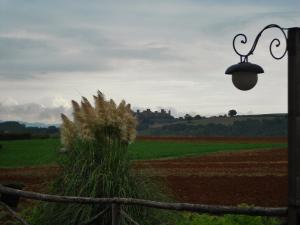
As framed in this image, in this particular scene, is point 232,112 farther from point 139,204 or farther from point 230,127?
point 139,204

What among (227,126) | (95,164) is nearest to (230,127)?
(227,126)

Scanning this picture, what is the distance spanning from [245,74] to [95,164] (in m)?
2.34

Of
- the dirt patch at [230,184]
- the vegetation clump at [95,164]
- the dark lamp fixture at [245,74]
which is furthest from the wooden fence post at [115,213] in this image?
the dirt patch at [230,184]

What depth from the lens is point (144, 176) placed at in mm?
7734

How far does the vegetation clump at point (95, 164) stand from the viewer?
729cm

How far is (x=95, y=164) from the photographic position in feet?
24.5

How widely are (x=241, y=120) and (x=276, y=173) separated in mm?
89595

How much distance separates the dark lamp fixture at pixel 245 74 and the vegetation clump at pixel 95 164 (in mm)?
2043

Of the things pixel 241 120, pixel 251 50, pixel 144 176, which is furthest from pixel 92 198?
pixel 241 120

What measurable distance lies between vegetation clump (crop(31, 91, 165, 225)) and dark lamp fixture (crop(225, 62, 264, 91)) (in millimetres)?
2043

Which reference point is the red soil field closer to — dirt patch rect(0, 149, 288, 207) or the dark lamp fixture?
dirt patch rect(0, 149, 288, 207)

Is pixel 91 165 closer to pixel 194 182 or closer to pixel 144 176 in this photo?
pixel 144 176

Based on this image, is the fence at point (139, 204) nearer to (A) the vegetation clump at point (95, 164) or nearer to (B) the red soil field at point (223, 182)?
(A) the vegetation clump at point (95, 164)

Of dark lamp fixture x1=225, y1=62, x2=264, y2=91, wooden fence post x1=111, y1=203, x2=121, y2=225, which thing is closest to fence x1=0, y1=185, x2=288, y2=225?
wooden fence post x1=111, y1=203, x2=121, y2=225
